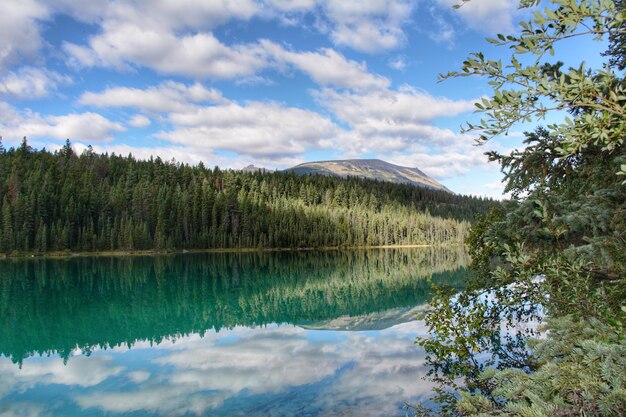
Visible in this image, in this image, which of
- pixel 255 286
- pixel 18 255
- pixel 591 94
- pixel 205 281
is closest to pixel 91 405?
pixel 591 94

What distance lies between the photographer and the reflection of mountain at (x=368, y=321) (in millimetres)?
28094

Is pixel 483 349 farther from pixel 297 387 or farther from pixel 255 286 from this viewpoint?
pixel 255 286

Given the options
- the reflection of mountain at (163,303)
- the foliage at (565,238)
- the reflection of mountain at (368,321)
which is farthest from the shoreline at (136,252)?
the foliage at (565,238)

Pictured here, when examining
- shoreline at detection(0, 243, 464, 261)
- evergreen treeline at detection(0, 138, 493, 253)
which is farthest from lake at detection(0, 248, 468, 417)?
evergreen treeline at detection(0, 138, 493, 253)

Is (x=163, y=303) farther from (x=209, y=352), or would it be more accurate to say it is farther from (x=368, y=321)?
(x=368, y=321)

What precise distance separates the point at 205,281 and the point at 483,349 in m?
44.6

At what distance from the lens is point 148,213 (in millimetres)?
135250

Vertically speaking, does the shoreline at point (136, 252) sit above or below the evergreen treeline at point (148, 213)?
below

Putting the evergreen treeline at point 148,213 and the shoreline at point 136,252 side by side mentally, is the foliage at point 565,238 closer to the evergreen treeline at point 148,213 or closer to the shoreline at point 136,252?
the shoreline at point 136,252

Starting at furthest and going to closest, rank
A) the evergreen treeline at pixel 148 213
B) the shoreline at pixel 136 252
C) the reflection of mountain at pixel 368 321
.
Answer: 1. the evergreen treeline at pixel 148 213
2. the shoreline at pixel 136 252
3. the reflection of mountain at pixel 368 321

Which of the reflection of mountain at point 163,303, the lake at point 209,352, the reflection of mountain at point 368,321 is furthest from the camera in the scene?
the reflection of mountain at point 368,321

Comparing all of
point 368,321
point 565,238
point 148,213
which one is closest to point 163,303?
point 368,321

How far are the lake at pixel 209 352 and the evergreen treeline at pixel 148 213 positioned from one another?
77.8 metres

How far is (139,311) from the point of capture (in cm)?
3497
